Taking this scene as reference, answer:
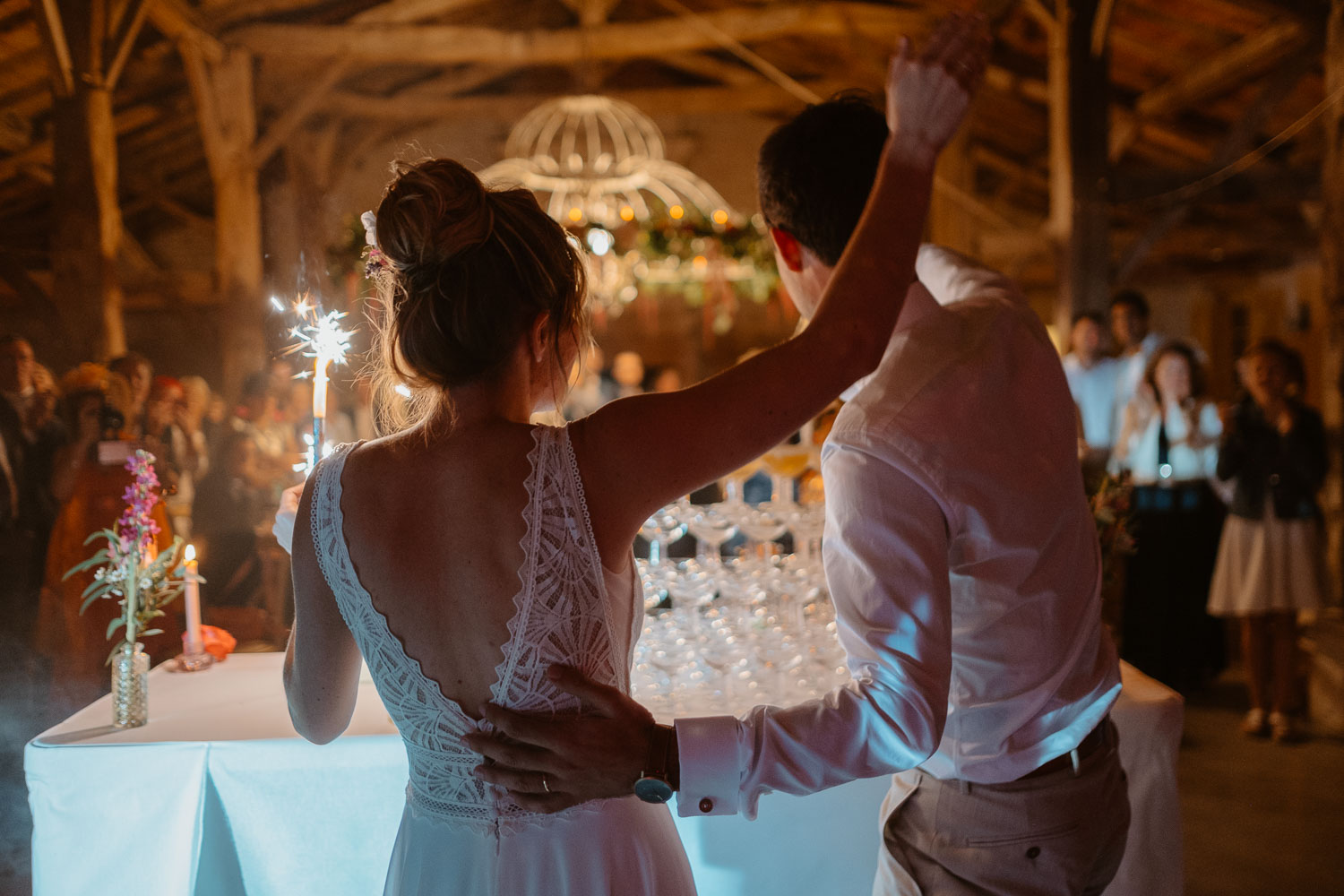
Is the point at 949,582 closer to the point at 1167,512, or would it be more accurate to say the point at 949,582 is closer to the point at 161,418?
the point at 161,418

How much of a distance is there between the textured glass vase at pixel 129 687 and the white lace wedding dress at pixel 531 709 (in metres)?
0.93

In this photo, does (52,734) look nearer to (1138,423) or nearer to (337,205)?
(1138,423)

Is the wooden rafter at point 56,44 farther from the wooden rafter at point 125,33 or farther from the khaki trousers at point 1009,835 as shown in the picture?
the khaki trousers at point 1009,835

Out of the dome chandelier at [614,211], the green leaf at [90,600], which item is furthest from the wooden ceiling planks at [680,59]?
the green leaf at [90,600]

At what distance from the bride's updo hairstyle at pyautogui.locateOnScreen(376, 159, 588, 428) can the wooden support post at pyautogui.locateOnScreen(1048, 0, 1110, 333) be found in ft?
17.0

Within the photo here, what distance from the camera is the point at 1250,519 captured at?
4.30 m

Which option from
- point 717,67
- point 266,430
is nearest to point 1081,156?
point 717,67

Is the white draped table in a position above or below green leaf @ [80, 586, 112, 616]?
below

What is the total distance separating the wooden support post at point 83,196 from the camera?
2766mm

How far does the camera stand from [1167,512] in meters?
4.85

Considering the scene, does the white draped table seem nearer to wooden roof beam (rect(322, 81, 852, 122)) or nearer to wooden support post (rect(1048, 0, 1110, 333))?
wooden support post (rect(1048, 0, 1110, 333))

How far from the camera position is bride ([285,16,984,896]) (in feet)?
2.96

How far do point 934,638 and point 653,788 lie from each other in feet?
1.01

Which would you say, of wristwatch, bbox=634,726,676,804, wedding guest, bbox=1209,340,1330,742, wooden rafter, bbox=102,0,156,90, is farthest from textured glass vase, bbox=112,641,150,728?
wedding guest, bbox=1209,340,1330,742
